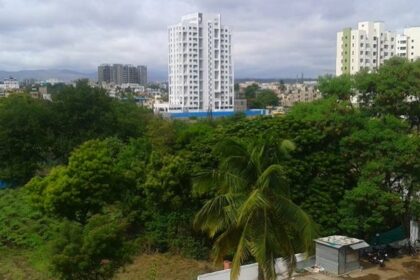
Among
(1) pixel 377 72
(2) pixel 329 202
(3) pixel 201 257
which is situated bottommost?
(3) pixel 201 257

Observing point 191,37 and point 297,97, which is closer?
point 191,37

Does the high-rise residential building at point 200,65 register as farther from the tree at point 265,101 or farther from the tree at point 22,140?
the tree at point 22,140

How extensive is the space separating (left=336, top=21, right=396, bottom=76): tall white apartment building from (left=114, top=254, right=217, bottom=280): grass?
4901 cm

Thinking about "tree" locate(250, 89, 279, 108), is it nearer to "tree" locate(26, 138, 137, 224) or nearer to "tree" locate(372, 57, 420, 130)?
"tree" locate(372, 57, 420, 130)

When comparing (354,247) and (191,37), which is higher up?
(191,37)

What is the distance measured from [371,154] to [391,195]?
1.51m

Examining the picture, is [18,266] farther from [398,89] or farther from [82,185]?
[398,89]

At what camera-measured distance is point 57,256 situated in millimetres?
10141

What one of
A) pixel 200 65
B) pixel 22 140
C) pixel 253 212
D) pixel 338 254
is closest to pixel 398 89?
pixel 338 254

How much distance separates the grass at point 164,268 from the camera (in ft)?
49.9

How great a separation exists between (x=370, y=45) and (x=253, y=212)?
5966 centimetres

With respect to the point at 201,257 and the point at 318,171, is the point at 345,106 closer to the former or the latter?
the point at 318,171

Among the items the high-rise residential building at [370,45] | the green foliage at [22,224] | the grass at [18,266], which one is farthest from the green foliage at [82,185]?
the high-rise residential building at [370,45]

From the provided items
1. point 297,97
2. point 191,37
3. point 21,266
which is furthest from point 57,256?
point 297,97
